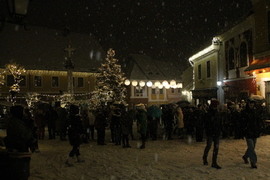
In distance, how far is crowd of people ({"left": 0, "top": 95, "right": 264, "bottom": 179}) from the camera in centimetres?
491

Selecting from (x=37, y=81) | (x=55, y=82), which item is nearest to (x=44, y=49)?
(x=55, y=82)

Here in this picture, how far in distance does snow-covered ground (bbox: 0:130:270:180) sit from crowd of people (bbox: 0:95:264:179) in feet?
1.46

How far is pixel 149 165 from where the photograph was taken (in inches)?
305

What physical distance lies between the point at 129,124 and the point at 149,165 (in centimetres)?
331

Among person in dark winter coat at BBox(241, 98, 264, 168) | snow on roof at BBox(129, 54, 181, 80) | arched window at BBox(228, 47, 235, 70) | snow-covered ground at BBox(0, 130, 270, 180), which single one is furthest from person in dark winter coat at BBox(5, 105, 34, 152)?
snow on roof at BBox(129, 54, 181, 80)

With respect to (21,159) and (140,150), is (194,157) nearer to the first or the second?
(140,150)

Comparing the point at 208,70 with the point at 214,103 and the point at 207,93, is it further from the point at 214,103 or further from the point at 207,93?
the point at 214,103

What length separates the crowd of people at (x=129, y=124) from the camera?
4914 millimetres

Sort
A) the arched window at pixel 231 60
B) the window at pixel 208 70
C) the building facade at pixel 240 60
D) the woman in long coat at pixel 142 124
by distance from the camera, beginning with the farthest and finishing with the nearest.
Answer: the window at pixel 208 70 < the arched window at pixel 231 60 < the building facade at pixel 240 60 < the woman in long coat at pixel 142 124

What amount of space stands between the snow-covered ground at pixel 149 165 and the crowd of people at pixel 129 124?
445 millimetres

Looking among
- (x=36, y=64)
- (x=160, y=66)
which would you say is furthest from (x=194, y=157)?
(x=160, y=66)

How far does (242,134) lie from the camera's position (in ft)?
23.7

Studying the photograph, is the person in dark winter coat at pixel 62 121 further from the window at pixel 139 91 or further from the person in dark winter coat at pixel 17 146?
the window at pixel 139 91

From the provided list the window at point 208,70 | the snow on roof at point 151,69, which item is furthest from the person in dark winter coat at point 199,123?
the snow on roof at point 151,69
